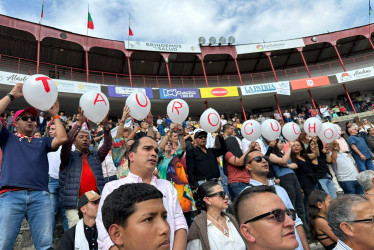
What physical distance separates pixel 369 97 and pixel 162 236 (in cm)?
2214

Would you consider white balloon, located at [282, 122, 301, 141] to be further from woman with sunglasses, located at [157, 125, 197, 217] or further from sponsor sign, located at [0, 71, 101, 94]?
sponsor sign, located at [0, 71, 101, 94]

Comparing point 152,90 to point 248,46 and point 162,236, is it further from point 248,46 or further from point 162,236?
point 162,236

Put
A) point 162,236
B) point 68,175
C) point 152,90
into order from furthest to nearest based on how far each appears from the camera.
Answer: point 152,90 → point 68,175 → point 162,236

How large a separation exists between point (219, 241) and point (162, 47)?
14625 millimetres

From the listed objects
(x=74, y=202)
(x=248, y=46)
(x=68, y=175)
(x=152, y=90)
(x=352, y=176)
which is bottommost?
(x=352, y=176)

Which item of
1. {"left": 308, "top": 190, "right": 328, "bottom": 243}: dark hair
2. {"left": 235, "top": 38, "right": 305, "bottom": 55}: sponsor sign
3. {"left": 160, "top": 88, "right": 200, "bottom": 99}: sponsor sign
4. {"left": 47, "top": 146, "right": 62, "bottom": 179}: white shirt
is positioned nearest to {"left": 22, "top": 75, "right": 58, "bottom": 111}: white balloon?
{"left": 47, "top": 146, "right": 62, "bottom": 179}: white shirt

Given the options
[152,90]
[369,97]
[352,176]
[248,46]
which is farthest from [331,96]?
[352,176]

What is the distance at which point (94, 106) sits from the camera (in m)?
3.04

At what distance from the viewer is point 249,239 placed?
5.01 ft

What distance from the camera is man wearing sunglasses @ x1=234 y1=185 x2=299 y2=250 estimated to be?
4.75 ft

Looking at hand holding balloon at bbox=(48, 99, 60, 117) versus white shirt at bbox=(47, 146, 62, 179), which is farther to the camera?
white shirt at bbox=(47, 146, 62, 179)

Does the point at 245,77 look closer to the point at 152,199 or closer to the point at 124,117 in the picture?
the point at 124,117

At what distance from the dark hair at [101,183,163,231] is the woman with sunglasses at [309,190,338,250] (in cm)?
214

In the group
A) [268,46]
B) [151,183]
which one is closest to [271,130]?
[151,183]
